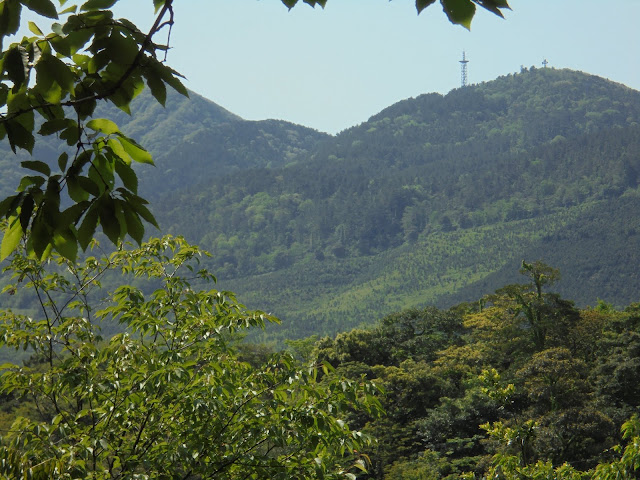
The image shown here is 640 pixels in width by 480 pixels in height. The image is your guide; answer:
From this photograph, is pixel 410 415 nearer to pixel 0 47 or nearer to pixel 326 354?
pixel 326 354

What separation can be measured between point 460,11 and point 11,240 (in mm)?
995

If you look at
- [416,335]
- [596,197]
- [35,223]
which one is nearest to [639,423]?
[35,223]

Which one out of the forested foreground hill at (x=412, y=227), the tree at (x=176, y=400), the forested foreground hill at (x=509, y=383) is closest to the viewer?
the tree at (x=176, y=400)

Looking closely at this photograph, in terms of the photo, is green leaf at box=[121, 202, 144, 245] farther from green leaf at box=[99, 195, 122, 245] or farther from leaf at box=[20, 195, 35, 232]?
leaf at box=[20, 195, 35, 232]

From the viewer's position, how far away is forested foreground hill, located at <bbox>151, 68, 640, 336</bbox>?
115 metres

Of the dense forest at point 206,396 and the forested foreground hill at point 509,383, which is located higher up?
the dense forest at point 206,396

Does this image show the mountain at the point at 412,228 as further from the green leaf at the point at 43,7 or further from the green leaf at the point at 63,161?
the green leaf at the point at 43,7

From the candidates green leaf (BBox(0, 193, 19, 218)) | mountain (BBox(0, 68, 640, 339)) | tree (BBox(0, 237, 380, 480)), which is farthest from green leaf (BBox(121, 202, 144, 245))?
mountain (BBox(0, 68, 640, 339))

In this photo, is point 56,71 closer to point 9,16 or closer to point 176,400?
point 9,16

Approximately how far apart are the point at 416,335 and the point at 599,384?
12.7m

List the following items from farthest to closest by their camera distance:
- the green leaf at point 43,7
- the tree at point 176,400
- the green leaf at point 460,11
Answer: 1. the tree at point 176,400
2. the green leaf at point 43,7
3. the green leaf at point 460,11

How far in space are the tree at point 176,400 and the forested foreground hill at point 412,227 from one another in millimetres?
97223

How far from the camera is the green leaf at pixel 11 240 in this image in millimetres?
1462

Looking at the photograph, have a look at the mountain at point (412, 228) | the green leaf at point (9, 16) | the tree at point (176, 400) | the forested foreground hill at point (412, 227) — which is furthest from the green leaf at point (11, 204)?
the mountain at point (412, 228)
